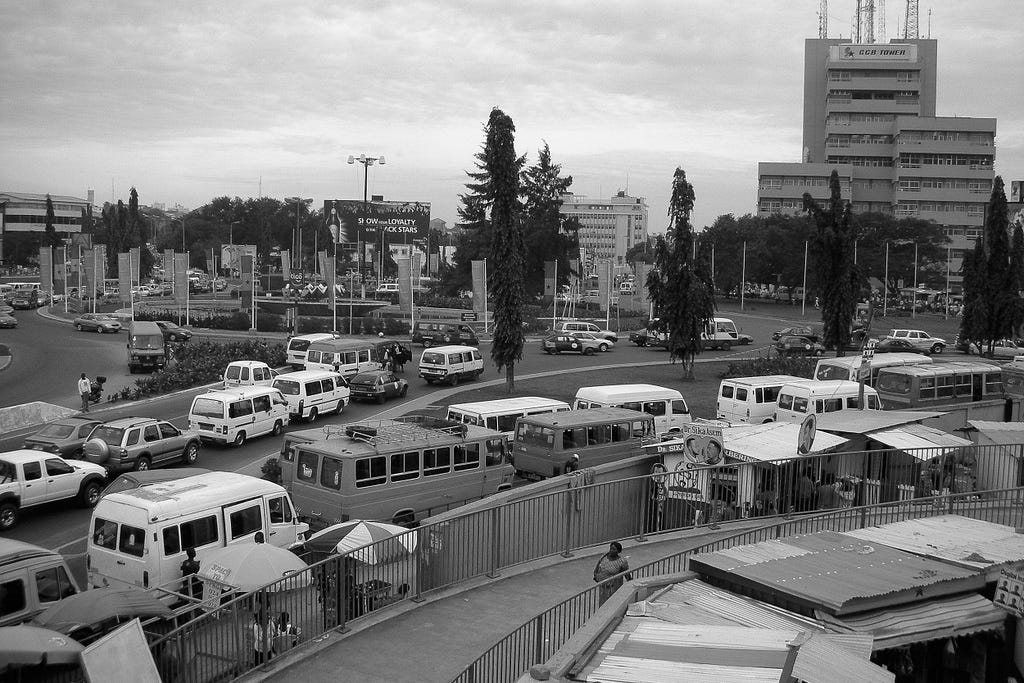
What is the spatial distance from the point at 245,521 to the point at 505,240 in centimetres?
2352

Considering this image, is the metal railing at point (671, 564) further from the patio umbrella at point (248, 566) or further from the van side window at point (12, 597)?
the van side window at point (12, 597)

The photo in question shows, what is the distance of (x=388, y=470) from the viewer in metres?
17.9

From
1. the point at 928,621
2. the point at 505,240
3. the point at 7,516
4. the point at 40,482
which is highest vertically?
the point at 505,240

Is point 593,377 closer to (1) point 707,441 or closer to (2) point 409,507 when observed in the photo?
(2) point 409,507

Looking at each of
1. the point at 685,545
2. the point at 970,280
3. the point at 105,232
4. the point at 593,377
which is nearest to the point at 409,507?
the point at 685,545

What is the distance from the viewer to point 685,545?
14.3m

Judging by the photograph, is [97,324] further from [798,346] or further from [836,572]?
[836,572]

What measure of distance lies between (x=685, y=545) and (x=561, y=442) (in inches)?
327

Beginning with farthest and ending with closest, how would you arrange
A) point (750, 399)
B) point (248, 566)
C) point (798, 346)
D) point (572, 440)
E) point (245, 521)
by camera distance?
point (798, 346), point (750, 399), point (572, 440), point (245, 521), point (248, 566)

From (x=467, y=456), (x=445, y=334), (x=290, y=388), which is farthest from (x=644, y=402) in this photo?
(x=445, y=334)

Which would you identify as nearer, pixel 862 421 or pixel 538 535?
pixel 538 535

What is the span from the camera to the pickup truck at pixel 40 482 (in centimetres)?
1844

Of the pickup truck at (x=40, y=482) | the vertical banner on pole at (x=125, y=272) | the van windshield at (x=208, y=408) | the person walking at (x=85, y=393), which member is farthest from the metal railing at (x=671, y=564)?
the vertical banner on pole at (x=125, y=272)

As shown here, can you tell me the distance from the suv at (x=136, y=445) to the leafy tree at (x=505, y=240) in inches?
633
